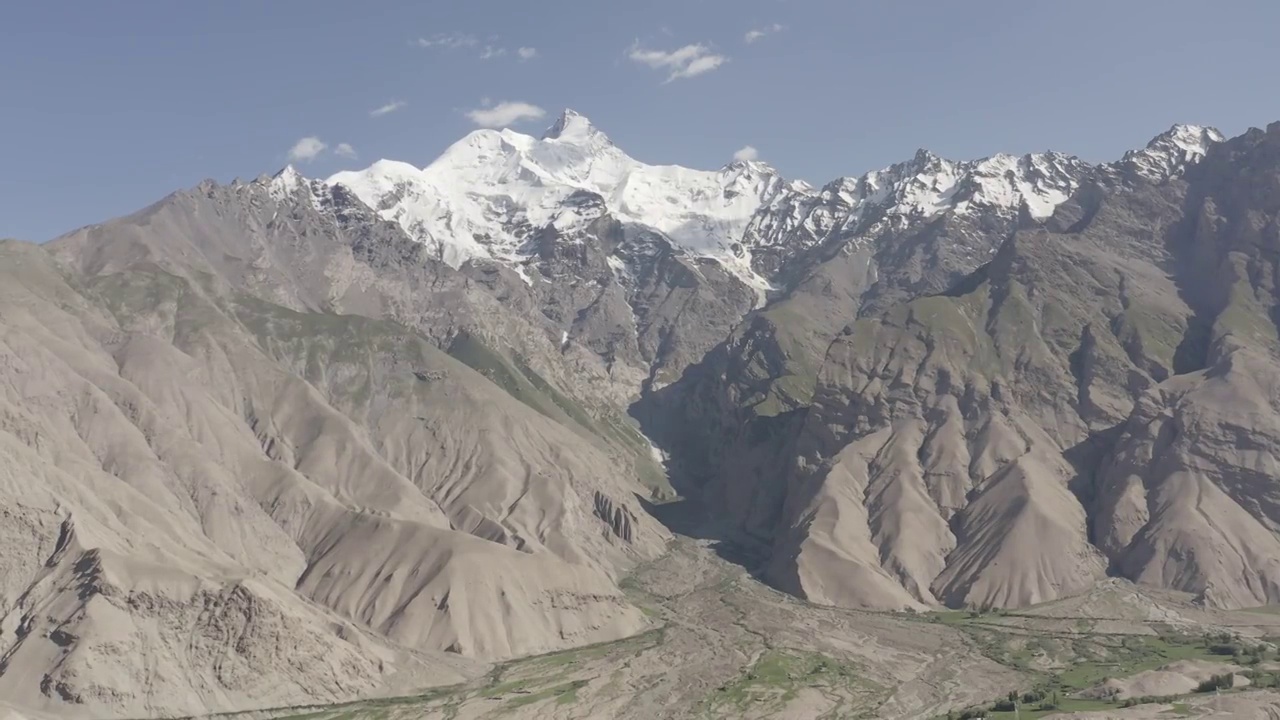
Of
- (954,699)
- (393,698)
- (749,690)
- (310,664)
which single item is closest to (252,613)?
(310,664)

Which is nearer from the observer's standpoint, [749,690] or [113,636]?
[113,636]

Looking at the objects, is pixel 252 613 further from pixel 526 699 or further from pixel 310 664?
pixel 526 699

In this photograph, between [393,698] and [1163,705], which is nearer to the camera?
[1163,705]

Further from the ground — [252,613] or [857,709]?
[252,613]

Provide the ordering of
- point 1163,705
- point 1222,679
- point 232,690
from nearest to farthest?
point 1163,705, point 1222,679, point 232,690

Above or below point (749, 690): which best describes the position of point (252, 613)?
above

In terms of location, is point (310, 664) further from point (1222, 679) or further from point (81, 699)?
point (1222, 679)

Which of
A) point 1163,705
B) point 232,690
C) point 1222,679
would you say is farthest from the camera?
point 232,690

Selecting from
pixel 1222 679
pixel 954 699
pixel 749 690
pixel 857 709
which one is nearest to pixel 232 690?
pixel 749 690
